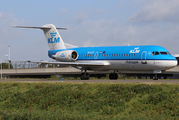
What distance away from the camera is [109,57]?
3606cm

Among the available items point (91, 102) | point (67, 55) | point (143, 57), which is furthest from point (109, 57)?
point (91, 102)

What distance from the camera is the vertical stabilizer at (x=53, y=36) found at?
42.0 meters

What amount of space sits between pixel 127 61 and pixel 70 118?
60.3 feet

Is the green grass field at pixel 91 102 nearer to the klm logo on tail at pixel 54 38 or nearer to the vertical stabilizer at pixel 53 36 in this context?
the vertical stabilizer at pixel 53 36

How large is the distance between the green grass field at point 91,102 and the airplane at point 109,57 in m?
11.9

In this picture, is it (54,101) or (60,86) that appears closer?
(54,101)

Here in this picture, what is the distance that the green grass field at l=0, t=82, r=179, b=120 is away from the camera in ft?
57.4

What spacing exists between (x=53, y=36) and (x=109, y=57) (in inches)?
424

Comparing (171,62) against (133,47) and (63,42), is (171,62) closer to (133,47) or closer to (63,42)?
(133,47)

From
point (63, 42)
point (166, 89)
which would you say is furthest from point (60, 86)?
point (63, 42)

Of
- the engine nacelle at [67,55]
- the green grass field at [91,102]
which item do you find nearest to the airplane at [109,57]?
the engine nacelle at [67,55]

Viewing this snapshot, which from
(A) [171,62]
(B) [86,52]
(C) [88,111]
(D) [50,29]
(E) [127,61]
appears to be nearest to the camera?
(C) [88,111]

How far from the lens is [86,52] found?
129 feet

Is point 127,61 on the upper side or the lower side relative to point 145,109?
upper
